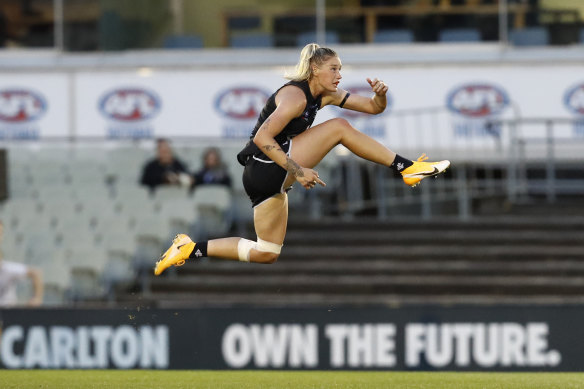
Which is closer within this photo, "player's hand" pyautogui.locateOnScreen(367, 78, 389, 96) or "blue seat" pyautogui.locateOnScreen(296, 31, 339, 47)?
"player's hand" pyautogui.locateOnScreen(367, 78, 389, 96)

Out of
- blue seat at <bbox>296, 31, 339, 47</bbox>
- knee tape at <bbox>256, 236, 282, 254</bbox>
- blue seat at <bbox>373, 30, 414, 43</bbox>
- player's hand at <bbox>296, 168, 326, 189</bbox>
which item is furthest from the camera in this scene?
blue seat at <bbox>296, 31, 339, 47</bbox>

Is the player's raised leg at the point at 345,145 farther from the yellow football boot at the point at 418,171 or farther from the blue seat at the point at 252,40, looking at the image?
the blue seat at the point at 252,40

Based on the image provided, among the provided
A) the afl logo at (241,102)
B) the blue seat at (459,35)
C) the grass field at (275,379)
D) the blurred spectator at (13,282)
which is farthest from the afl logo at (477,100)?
the blurred spectator at (13,282)

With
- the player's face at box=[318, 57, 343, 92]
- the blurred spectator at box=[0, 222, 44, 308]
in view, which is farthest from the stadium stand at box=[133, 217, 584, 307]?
the player's face at box=[318, 57, 343, 92]

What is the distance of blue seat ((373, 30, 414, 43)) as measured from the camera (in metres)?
18.4

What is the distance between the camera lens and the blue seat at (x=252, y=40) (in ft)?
61.1

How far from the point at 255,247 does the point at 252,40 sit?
9.26 meters

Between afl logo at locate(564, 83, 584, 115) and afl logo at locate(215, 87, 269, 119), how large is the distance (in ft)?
14.4

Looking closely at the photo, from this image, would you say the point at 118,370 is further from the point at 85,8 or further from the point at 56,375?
the point at 85,8

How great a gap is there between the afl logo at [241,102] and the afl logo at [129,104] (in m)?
0.98

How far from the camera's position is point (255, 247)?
9844mm

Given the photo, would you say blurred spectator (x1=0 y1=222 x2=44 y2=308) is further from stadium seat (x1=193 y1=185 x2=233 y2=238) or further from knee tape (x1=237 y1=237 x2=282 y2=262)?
knee tape (x1=237 y1=237 x2=282 y2=262)

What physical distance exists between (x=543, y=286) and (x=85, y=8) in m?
8.74

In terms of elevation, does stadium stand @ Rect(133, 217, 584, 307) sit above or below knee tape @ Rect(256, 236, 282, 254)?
below
